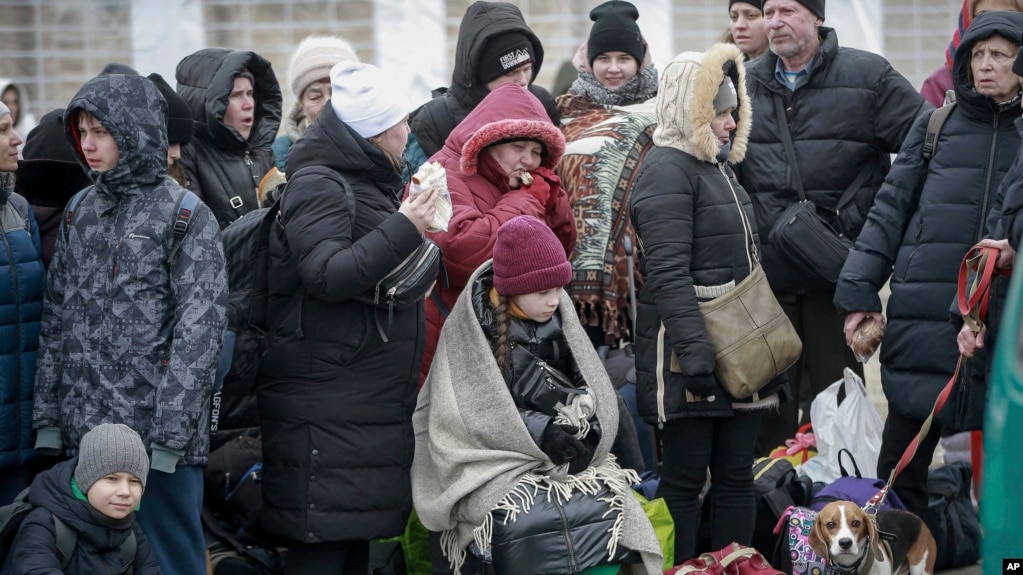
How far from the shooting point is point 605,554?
4.70m

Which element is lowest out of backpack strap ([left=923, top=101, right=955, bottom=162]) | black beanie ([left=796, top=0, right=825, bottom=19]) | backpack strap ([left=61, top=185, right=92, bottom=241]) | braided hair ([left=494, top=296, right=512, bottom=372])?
braided hair ([left=494, top=296, right=512, bottom=372])

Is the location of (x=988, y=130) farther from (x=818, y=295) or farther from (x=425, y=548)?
(x=425, y=548)

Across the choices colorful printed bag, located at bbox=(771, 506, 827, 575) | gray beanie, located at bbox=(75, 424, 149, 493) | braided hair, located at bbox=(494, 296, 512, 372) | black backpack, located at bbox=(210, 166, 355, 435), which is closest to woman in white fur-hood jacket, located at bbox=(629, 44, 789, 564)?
colorful printed bag, located at bbox=(771, 506, 827, 575)

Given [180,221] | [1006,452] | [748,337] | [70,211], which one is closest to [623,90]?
[748,337]

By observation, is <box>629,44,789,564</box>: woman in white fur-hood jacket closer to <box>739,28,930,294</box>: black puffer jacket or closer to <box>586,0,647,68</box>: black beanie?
<box>739,28,930,294</box>: black puffer jacket

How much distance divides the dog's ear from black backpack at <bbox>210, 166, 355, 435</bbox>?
2038mm

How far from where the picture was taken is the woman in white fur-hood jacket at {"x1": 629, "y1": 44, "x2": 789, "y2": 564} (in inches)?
212

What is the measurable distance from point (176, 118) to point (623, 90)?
2.06 m

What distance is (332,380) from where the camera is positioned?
15.7 ft

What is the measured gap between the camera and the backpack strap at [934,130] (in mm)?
5500

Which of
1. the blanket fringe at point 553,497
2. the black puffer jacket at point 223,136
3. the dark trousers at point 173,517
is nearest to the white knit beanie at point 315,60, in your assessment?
the black puffer jacket at point 223,136

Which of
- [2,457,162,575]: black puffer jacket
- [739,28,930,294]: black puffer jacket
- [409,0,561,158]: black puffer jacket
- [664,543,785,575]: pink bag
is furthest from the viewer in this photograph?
[739,28,930,294]: black puffer jacket

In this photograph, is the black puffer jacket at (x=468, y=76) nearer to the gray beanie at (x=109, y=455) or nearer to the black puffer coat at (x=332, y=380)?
the black puffer coat at (x=332, y=380)

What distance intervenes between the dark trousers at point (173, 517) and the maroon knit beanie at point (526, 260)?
3.92ft
